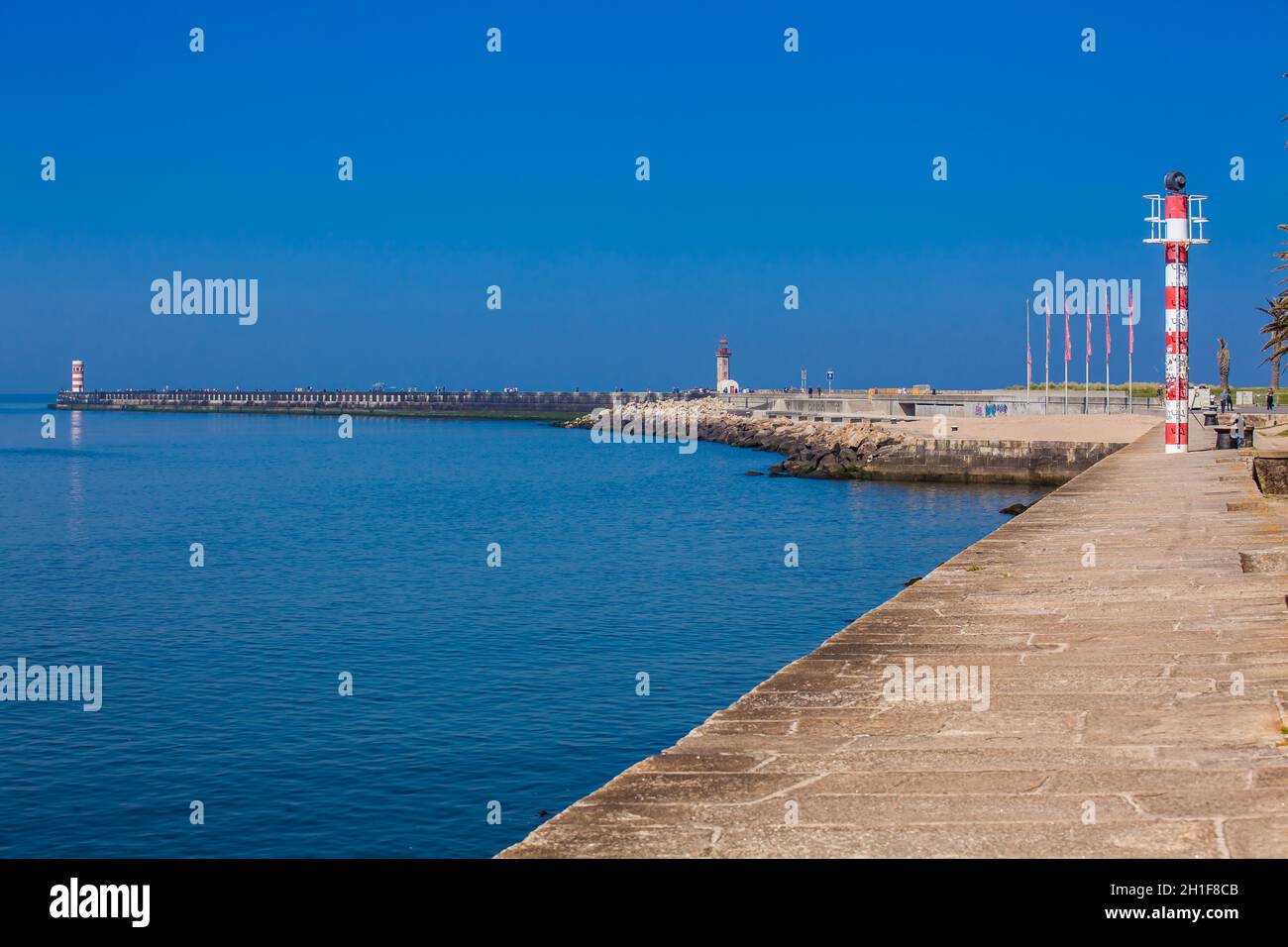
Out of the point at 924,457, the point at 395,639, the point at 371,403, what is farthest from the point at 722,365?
the point at 395,639

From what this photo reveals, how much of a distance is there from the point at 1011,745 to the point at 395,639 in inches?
547

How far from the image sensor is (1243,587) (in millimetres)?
10844

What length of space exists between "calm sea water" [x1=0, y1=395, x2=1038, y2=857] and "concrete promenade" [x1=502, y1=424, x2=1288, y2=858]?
3831mm

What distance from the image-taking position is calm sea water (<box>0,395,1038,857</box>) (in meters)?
11.5

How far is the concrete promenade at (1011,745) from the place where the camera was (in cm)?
510

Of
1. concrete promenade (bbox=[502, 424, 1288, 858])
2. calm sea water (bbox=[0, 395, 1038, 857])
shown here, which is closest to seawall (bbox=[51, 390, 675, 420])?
calm sea water (bbox=[0, 395, 1038, 857])

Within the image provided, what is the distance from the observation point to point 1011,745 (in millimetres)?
6492

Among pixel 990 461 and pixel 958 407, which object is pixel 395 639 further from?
pixel 958 407

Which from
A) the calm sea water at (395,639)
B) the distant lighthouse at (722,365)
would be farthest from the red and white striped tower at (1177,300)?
the distant lighthouse at (722,365)

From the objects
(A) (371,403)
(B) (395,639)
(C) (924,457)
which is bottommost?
(B) (395,639)

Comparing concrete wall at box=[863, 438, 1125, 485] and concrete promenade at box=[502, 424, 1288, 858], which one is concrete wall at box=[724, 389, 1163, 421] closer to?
concrete wall at box=[863, 438, 1125, 485]
